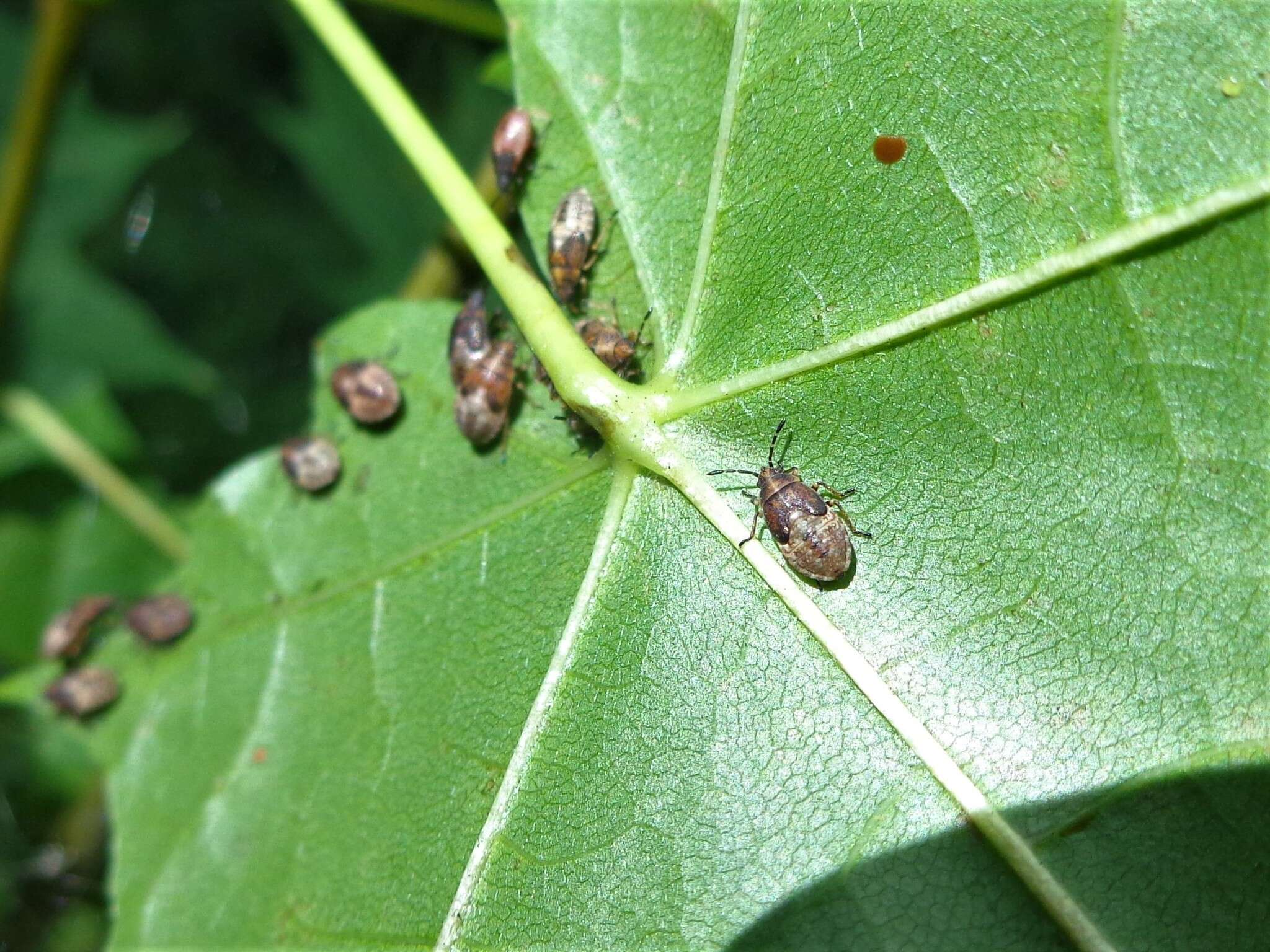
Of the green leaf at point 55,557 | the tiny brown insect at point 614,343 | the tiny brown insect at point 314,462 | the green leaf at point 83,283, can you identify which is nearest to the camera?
the tiny brown insect at point 614,343

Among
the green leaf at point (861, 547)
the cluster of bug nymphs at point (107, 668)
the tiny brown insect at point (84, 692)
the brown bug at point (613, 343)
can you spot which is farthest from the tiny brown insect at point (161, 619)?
the brown bug at point (613, 343)

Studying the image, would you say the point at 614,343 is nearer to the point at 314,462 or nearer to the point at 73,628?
the point at 314,462

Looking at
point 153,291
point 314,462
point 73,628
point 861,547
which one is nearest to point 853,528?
point 861,547

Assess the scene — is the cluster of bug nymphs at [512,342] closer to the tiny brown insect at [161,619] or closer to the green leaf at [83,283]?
the tiny brown insect at [161,619]

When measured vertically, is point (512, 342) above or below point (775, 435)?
above

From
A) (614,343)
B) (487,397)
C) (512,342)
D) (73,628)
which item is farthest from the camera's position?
(73,628)

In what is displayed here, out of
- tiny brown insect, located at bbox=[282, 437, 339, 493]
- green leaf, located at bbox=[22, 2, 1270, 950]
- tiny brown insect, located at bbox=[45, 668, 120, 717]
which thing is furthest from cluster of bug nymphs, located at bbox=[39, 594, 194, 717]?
green leaf, located at bbox=[22, 2, 1270, 950]

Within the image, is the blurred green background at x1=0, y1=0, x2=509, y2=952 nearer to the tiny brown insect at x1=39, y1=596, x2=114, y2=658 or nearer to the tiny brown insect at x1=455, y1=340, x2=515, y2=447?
the tiny brown insect at x1=39, y1=596, x2=114, y2=658
